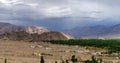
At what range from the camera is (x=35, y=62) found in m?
84.6

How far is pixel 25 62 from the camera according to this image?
84312mm

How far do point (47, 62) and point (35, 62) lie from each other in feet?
9.73

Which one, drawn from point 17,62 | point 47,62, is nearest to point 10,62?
point 17,62

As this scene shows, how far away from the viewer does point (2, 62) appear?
74312mm

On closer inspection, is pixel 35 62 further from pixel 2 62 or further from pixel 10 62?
pixel 2 62

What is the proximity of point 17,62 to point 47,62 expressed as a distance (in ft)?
23.0

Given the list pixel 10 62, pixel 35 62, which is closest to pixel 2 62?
pixel 10 62

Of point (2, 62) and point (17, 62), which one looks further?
point (17, 62)

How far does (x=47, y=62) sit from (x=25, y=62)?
5.16 meters

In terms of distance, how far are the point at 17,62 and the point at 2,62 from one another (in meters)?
9.66

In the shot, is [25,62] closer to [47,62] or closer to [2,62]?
[47,62]

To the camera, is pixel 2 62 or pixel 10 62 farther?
pixel 10 62

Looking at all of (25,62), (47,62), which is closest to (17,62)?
(25,62)

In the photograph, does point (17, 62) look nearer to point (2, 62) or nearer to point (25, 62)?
point (25, 62)
